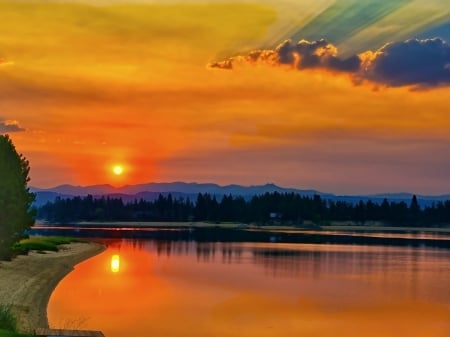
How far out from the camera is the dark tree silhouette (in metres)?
59.1

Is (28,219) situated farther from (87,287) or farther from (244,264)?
(244,264)

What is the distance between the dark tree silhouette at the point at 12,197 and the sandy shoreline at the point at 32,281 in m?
2.33

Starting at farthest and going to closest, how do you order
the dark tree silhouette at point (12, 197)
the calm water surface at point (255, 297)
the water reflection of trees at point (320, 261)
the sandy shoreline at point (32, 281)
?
1. the water reflection of trees at point (320, 261)
2. the dark tree silhouette at point (12, 197)
3. the calm water surface at point (255, 297)
4. the sandy shoreline at point (32, 281)

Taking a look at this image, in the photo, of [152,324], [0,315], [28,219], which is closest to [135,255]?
[28,219]

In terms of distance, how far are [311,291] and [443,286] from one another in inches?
502

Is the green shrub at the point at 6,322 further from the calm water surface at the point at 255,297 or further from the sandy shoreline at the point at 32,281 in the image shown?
the calm water surface at the point at 255,297

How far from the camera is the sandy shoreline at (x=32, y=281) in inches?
1553

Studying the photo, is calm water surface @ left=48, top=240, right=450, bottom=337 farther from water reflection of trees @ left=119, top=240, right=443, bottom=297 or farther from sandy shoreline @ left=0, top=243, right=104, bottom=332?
sandy shoreline @ left=0, top=243, right=104, bottom=332

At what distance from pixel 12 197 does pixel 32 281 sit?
782 cm

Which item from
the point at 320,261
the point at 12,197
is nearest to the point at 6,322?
the point at 12,197

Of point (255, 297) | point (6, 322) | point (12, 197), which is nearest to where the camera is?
point (6, 322)

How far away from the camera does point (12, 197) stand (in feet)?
198

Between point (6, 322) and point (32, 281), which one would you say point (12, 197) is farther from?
point (6, 322)

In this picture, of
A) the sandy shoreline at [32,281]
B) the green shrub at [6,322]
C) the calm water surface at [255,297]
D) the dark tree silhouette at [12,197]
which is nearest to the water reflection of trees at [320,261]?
the calm water surface at [255,297]
